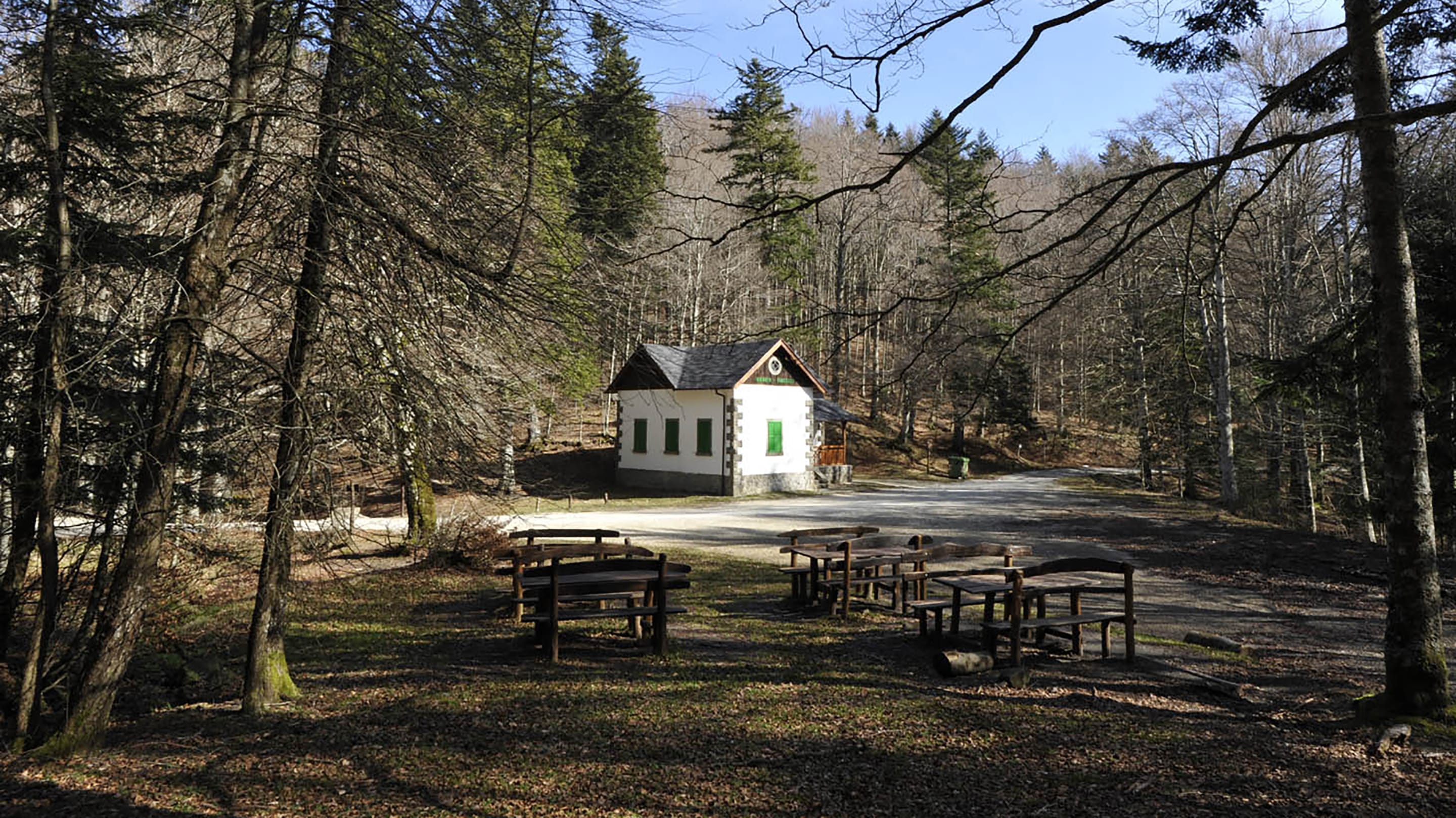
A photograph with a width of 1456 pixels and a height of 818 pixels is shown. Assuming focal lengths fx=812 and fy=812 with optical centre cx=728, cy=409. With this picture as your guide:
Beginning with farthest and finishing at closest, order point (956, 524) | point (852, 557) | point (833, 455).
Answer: point (833, 455)
point (956, 524)
point (852, 557)

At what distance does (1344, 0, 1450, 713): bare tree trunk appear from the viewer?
5.66 metres

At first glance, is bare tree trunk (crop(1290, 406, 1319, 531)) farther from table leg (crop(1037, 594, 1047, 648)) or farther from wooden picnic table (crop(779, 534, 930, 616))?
table leg (crop(1037, 594, 1047, 648))

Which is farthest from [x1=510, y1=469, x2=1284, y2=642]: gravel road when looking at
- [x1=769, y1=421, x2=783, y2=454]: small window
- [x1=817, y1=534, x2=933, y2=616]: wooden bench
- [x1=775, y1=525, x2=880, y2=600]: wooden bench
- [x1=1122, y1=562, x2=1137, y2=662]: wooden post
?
[x1=817, y1=534, x2=933, y2=616]: wooden bench

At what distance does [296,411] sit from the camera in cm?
558

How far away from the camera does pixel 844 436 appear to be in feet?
113

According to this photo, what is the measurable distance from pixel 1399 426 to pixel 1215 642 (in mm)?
3629

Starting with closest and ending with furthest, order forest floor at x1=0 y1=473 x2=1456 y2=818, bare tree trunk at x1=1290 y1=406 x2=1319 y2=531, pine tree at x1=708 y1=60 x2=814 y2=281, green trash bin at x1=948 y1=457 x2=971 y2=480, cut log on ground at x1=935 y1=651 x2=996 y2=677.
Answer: pine tree at x1=708 y1=60 x2=814 y2=281
forest floor at x1=0 y1=473 x2=1456 y2=818
cut log on ground at x1=935 y1=651 x2=996 y2=677
bare tree trunk at x1=1290 y1=406 x2=1319 y2=531
green trash bin at x1=948 y1=457 x2=971 y2=480

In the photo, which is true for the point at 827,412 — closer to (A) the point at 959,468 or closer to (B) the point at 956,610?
(A) the point at 959,468

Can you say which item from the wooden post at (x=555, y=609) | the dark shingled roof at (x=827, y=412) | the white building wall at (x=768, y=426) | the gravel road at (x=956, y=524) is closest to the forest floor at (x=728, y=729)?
the wooden post at (x=555, y=609)

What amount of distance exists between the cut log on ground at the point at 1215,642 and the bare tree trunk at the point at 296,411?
28.6ft

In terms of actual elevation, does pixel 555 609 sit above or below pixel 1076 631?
above

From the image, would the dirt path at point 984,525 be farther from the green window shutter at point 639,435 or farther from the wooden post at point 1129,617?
the green window shutter at point 639,435

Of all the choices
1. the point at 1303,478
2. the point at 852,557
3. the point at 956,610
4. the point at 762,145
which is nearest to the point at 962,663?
the point at 956,610

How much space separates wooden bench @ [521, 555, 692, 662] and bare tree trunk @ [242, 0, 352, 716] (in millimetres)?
2168
